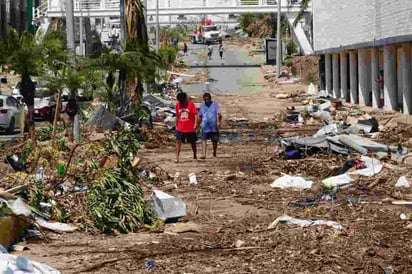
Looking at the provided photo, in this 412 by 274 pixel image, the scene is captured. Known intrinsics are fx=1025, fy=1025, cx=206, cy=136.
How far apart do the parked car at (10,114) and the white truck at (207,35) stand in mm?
80132

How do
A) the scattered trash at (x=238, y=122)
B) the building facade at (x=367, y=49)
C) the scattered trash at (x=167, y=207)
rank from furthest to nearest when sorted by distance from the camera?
the scattered trash at (x=238, y=122), the building facade at (x=367, y=49), the scattered trash at (x=167, y=207)

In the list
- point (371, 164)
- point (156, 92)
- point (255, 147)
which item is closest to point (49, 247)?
point (371, 164)

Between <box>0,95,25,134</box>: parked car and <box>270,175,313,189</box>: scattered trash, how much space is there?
1822 cm

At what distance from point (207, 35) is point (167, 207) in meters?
103

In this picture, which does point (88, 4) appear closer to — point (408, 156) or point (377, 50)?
point (377, 50)

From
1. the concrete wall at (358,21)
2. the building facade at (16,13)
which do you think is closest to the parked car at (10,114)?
the concrete wall at (358,21)

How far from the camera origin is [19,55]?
27.3m

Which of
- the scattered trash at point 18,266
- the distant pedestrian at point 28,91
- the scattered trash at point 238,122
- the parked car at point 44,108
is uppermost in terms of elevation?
the distant pedestrian at point 28,91

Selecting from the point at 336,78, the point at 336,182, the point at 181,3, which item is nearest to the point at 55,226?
the point at 336,182

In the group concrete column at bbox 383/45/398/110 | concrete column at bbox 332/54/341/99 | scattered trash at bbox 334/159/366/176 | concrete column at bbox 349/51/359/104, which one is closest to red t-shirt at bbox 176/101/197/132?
scattered trash at bbox 334/159/366/176

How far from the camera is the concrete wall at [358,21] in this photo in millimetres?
33094

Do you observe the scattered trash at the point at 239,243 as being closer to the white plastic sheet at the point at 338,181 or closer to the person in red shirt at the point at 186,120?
the white plastic sheet at the point at 338,181

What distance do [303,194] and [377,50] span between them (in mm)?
25941

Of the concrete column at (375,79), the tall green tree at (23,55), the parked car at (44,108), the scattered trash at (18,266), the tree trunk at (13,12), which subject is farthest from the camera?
the tree trunk at (13,12)
